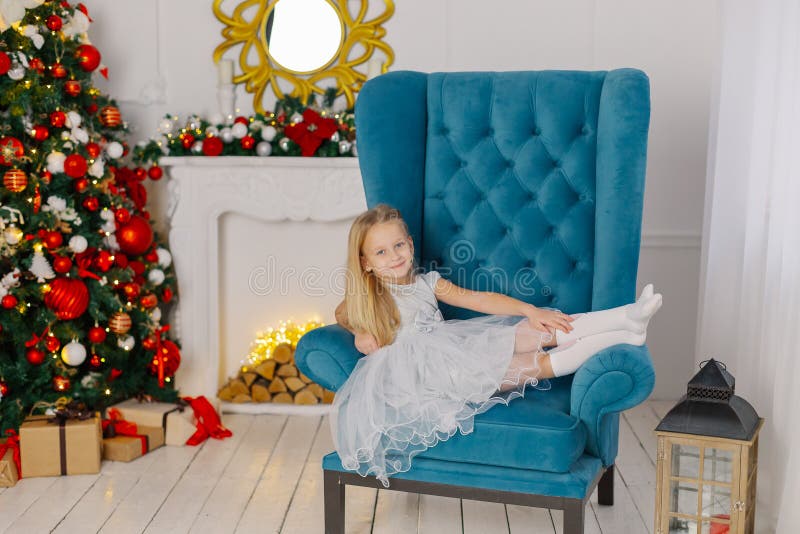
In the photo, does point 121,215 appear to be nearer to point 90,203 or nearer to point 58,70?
point 90,203

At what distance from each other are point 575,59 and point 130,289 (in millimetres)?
2210

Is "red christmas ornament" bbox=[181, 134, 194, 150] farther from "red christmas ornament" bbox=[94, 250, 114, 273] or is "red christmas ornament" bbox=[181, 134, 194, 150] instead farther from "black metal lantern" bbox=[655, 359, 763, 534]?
"black metal lantern" bbox=[655, 359, 763, 534]

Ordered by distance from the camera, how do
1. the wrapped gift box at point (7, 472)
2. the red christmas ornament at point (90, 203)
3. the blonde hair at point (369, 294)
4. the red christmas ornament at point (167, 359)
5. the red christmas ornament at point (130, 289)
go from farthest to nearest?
the red christmas ornament at point (167, 359), the red christmas ornament at point (130, 289), the red christmas ornament at point (90, 203), the wrapped gift box at point (7, 472), the blonde hair at point (369, 294)

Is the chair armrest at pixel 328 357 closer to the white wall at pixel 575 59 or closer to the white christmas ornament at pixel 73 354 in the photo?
the white christmas ornament at pixel 73 354

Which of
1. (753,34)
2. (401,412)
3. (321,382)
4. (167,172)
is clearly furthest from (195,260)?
(753,34)

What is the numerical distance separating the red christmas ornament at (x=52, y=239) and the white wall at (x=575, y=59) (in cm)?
90

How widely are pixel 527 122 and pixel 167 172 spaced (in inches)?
73.4

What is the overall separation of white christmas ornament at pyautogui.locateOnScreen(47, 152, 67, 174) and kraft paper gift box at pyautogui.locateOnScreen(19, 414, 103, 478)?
0.95 meters

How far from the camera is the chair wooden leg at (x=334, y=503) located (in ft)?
7.97

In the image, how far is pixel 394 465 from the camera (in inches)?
91.4

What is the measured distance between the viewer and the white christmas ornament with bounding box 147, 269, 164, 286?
3.73 meters

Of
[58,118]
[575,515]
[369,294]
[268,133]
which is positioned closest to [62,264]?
[58,118]

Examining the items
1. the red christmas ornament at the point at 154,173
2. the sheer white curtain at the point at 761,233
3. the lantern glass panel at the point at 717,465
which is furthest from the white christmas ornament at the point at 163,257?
the lantern glass panel at the point at 717,465

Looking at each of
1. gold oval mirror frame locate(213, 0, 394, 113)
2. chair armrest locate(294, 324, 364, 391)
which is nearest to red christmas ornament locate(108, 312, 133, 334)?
gold oval mirror frame locate(213, 0, 394, 113)
